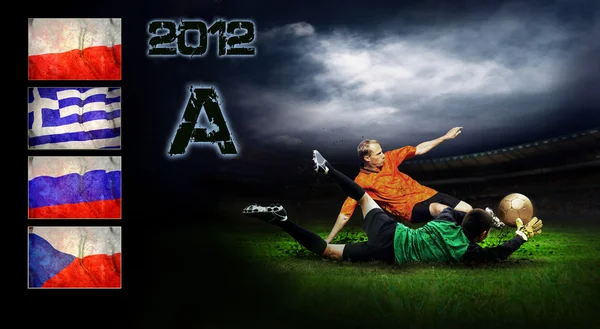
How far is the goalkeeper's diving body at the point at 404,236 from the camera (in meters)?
5.95

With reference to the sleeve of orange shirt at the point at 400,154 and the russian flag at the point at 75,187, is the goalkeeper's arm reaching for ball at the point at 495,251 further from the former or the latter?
the russian flag at the point at 75,187

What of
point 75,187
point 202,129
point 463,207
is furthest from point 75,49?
point 463,207

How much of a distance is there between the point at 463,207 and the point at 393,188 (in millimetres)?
755

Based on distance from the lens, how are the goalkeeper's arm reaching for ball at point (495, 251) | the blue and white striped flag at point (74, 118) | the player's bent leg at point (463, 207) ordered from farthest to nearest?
the blue and white striped flag at point (74, 118), the player's bent leg at point (463, 207), the goalkeeper's arm reaching for ball at point (495, 251)

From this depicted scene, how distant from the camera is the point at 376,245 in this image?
19.8 feet

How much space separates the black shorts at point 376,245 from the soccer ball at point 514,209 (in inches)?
44.6

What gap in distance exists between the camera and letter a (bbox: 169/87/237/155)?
6.17m

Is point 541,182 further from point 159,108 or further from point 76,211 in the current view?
point 76,211

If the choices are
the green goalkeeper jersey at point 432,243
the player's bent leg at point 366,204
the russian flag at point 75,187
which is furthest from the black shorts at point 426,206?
the russian flag at point 75,187

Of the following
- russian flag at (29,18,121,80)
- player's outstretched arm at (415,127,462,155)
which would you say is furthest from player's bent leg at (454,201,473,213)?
russian flag at (29,18,121,80)

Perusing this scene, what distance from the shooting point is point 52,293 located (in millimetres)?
6246

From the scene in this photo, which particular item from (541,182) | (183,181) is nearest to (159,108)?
(183,181)

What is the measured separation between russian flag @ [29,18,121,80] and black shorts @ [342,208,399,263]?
3.16m

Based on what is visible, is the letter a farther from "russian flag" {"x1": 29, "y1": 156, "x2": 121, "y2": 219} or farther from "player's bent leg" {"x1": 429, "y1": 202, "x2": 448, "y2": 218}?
"player's bent leg" {"x1": 429, "y1": 202, "x2": 448, "y2": 218}
